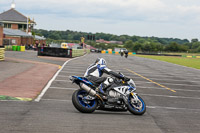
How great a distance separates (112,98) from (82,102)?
0.93 meters

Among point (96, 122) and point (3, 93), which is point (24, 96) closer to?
point (3, 93)

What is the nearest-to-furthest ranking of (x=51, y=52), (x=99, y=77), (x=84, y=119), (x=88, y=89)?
(x=84, y=119) → (x=88, y=89) → (x=99, y=77) → (x=51, y=52)

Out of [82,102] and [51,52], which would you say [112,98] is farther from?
[51,52]

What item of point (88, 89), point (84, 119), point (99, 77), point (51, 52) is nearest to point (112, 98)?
point (99, 77)

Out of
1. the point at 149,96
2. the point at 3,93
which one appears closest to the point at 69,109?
the point at 3,93

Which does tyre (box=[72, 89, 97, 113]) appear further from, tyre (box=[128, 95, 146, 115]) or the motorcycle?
tyre (box=[128, 95, 146, 115])

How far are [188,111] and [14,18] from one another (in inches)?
3503

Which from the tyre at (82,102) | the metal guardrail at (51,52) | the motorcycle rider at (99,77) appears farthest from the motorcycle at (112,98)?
the metal guardrail at (51,52)

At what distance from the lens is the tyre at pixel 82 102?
8.25 m

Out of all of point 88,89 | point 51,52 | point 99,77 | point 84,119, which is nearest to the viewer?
point 84,119

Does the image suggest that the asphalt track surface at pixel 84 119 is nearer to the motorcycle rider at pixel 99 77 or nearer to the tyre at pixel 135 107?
the tyre at pixel 135 107

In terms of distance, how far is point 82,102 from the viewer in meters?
8.43

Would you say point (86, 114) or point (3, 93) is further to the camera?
point (3, 93)

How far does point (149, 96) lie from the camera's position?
12.9 meters
